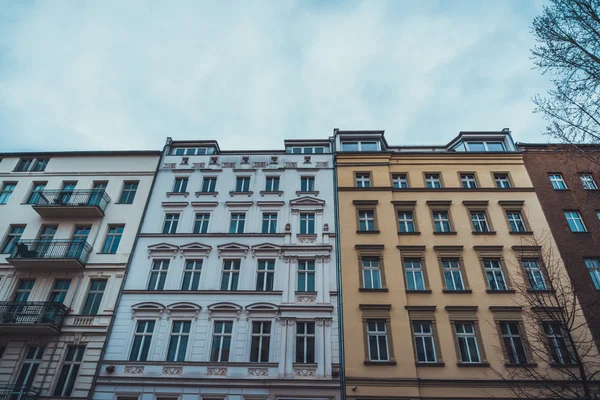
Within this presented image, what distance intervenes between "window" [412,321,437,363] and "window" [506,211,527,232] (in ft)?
26.8

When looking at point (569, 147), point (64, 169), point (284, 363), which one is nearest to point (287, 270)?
point (284, 363)

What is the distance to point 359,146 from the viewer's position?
88.8ft

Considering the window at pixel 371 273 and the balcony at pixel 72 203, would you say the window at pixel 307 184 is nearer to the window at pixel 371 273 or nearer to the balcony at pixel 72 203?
the window at pixel 371 273

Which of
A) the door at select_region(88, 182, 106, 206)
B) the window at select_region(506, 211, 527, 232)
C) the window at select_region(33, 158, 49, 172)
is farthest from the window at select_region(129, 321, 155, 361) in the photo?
the window at select_region(506, 211, 527, 232)

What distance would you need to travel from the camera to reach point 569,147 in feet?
53.1

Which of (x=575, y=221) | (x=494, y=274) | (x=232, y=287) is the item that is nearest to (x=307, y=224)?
(x=232, y=287)

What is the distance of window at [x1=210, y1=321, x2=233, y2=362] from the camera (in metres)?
19.3

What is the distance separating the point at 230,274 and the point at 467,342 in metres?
13.0

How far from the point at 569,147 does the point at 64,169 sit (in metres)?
29.9

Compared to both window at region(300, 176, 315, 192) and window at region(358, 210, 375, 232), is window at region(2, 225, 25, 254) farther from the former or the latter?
window at region(358, 210, 375, 232)

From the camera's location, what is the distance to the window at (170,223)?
79.0 ft

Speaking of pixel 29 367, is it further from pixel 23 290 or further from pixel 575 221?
pixel 575 221

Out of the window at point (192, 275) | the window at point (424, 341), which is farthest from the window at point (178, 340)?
the window at point (424, 341)

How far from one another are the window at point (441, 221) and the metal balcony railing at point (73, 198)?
20870 mm
